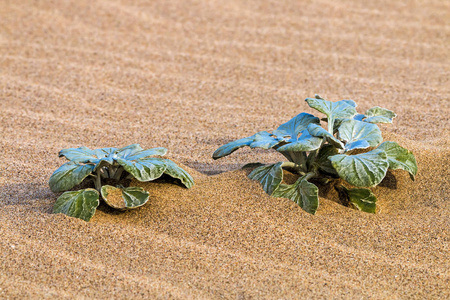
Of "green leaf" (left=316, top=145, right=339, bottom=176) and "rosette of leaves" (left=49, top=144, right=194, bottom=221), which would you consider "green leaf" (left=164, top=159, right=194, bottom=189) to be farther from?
"green leaf" (left=316, top=145, right=339, bottom=176)

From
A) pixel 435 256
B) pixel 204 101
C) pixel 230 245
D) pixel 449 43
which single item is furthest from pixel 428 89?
pixel 230 245

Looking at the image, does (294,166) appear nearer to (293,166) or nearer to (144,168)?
(293,166)

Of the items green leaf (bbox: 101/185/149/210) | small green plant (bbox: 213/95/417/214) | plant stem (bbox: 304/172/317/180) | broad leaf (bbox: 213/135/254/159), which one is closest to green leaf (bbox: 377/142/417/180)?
small green plant (bbox: 213/95/417/214)

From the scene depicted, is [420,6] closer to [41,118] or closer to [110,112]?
[110,112]

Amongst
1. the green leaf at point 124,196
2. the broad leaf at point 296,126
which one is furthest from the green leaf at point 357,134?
the green leaf at point 124,196

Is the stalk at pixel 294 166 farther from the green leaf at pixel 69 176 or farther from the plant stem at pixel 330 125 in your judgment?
the green leaf at pixel 69 176

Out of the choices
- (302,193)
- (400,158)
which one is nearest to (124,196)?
(302,193)
